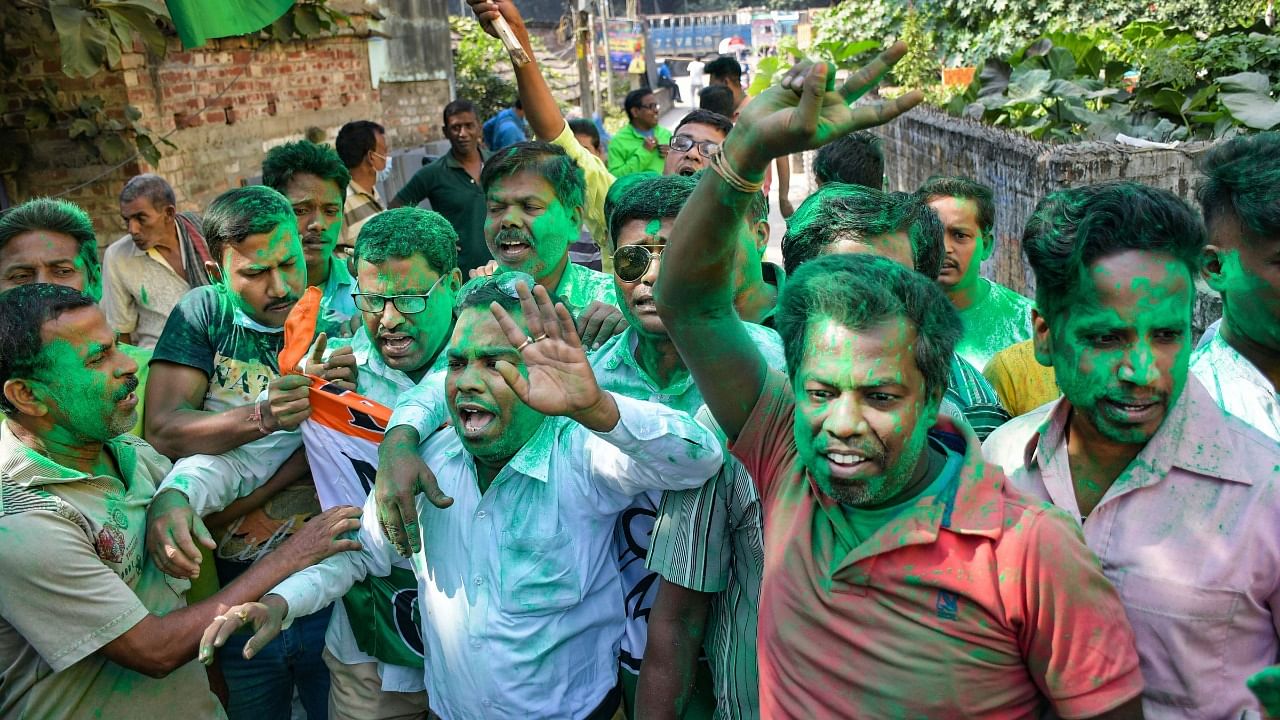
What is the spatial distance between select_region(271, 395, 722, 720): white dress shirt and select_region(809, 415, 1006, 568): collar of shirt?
2.40ft

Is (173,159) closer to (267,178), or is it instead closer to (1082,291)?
(267,178)

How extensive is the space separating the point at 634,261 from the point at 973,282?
50.5 inches

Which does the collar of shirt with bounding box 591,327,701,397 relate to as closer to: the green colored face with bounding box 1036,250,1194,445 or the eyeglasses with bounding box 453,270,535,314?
the eyeglasses with bounding box 453,270,535,314

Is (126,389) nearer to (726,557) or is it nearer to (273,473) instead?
(273,473)

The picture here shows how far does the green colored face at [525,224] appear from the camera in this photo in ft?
11.3

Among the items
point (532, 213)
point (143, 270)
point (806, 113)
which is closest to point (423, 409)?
point (532, 213)

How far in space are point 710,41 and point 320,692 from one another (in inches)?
1720

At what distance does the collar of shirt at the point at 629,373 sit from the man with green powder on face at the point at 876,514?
2.21 ft

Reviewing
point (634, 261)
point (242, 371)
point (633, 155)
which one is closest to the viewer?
point (634, 261)

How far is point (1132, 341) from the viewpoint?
1896mm

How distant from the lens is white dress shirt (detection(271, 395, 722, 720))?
8.06ft

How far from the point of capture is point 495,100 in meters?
19.2

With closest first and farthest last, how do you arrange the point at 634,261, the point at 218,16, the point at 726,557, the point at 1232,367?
the point at 1232,367
the point at 726,557
the point at 634,261
the point at 218,16

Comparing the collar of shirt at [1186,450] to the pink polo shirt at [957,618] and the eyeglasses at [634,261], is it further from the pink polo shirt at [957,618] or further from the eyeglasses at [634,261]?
the eyeglasses at [634,261]
